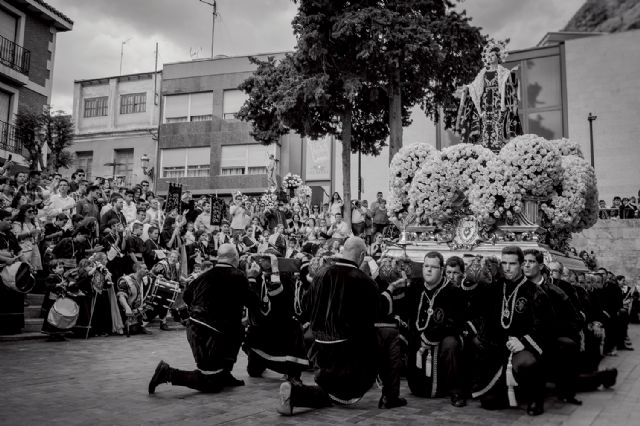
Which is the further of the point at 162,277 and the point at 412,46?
the point at 412,46

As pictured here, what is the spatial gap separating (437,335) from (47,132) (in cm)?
2500

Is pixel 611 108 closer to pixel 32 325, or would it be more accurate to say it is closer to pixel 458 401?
pixel 458 401

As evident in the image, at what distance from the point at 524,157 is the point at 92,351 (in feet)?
25.7

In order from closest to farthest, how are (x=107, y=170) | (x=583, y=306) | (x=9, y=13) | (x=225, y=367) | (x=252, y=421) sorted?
(x=252, y=421)
(x=225, y=367)
(x=583, y=306)
(x=9, y=13)
(x=107, y=170)

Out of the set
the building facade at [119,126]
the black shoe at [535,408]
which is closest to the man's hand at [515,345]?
the black shoe at [535,408]

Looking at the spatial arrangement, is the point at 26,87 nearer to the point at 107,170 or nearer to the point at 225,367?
the point at 107,170

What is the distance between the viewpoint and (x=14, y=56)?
2611 centimetres

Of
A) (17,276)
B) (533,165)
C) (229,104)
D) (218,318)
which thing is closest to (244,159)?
(229,104)

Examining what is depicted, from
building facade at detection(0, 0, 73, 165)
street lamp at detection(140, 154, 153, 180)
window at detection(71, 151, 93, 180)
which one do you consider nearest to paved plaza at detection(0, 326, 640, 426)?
building facade at detection(0, 0, 73, 165)

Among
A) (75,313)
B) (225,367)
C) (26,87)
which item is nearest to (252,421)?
(225,367)

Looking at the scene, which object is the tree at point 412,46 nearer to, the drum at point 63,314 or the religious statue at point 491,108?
the religious statue at point 491,108

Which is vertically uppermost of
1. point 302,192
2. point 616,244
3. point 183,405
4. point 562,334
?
point 302,192

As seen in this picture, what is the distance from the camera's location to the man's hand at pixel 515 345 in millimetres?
5770

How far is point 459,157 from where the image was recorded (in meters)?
9.01
